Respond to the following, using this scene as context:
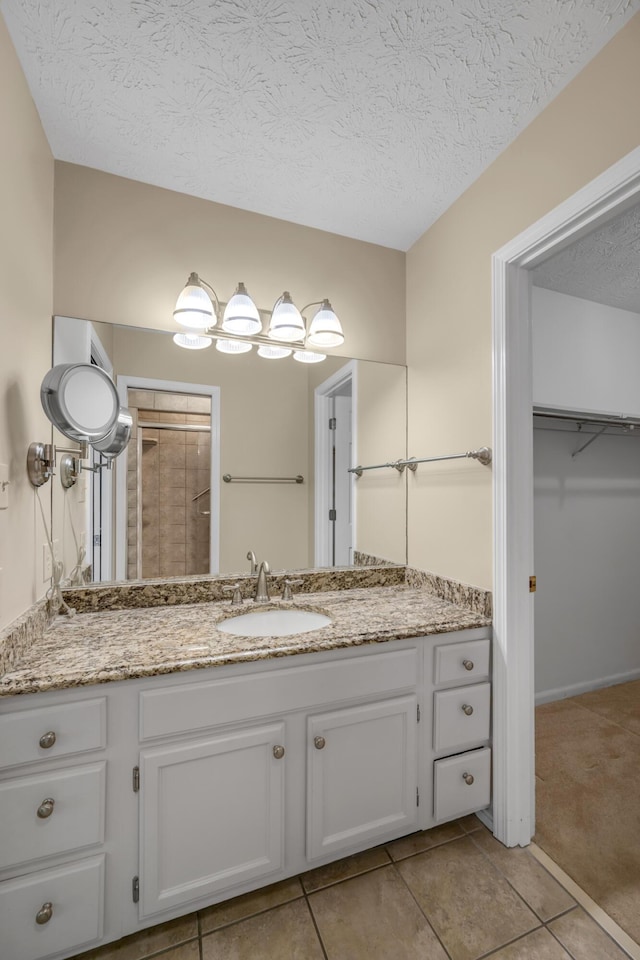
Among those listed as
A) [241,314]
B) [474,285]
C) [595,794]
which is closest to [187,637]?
[241,314]

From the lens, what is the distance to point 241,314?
175 centimetres

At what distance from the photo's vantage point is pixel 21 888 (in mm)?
1051

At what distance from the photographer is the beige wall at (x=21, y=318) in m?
1.17

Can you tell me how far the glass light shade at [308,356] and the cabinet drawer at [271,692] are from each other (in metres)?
1.28

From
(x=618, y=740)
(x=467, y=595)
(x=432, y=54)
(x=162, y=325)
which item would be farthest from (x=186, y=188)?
(x=618, y=740)

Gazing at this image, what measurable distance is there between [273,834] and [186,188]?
229 cm

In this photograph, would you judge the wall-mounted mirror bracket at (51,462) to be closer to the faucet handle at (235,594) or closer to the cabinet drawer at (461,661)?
the faucet handle at (235,594)

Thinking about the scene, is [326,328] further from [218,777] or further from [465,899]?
[465,899]

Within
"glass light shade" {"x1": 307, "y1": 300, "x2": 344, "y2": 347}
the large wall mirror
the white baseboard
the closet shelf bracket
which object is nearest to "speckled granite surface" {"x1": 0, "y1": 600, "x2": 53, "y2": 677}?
the large wall mirror

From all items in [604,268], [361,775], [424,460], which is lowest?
[361,775]

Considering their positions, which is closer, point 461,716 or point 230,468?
point 461,716

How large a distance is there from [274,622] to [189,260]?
1.49m

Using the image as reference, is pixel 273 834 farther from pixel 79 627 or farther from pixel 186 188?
pixel 186 188

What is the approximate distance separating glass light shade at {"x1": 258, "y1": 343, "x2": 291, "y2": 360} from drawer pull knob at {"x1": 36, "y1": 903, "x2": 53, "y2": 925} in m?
1.85
